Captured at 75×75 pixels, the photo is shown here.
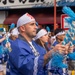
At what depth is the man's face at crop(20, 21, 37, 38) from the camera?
3842 mm

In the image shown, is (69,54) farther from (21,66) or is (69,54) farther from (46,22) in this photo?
(46,22)

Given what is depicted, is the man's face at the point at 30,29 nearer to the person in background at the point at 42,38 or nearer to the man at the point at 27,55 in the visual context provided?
the man at the point at 27,55

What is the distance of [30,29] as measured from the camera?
3867 mm

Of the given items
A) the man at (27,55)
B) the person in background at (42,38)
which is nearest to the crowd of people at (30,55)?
the man at (27,55)

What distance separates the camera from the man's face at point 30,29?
12.6ft

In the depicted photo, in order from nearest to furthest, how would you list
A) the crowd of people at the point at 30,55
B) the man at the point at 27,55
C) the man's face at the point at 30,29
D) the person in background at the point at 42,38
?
the crowd of people at the point at 30,55
the man at the point at 27,55
the man's face at the point at 30,29
the person in background at the point at 42,38

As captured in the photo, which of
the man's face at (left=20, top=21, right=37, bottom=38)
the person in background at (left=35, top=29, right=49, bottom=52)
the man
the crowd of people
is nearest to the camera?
the crowd of people

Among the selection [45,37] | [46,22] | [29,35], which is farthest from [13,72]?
[46,22]

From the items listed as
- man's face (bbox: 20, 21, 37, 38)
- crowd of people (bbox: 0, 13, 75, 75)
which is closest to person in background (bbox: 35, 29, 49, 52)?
crowd of people (bbox: 0, 13, 75, 75)

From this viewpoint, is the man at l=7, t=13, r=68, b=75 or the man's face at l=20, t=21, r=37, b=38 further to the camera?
the man's face at l=20, t=21, r=37, b=38

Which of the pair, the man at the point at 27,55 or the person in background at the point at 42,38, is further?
the person in background at the point at 42,38

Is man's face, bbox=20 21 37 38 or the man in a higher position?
man's face, bbox=20 21 37 38

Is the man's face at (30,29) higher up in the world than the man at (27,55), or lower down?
higher up

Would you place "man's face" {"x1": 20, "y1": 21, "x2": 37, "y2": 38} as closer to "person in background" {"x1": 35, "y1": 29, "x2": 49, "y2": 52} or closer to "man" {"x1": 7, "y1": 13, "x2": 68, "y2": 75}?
"man" {"x1": 7, "y1": 13, "x2": 68, "y2": 75}
